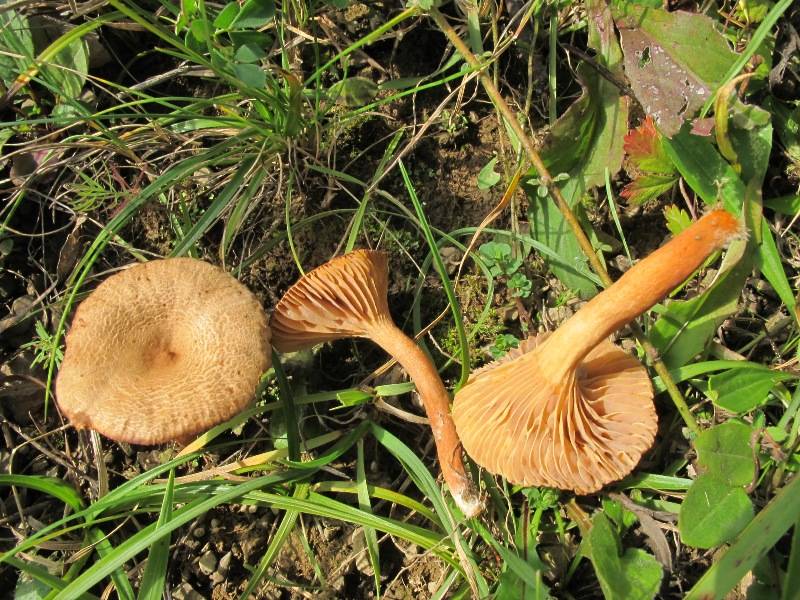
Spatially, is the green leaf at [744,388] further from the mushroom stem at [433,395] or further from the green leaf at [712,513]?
the mushroom stem at [433,395]

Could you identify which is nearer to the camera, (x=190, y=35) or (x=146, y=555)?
(x=190, y=35)

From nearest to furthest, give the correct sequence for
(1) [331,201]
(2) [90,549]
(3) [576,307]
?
(2) [90,549] < (3) [576,307] < (1) [331,201]

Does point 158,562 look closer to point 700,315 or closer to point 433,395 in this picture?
point 433,395

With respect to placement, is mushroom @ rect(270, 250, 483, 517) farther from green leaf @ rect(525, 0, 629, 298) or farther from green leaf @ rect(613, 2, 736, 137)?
green leaf @ rect(613, 2, 736, 137)

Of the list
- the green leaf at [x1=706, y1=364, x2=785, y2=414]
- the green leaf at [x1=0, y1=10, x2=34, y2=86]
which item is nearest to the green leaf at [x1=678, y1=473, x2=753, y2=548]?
the green leaf at [x1=706, y1=364, x2=785, y2=414]

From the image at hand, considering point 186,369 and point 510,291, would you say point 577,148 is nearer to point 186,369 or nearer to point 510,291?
point 510,291

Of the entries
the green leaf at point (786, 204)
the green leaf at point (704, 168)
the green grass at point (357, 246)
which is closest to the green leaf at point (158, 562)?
the green grass at point (357, 246)

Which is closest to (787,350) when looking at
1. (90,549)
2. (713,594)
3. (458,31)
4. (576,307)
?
(576,307)

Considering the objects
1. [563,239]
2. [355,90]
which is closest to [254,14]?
[355,90]
